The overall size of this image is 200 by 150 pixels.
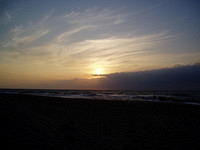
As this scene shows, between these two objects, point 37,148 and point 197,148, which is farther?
point 197,148

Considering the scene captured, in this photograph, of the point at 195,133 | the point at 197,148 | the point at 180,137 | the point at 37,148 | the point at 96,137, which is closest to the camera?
the point at 37,148

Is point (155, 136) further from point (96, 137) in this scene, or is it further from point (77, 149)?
point (77, 149)

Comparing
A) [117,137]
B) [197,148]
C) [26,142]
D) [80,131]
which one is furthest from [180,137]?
[26,142]

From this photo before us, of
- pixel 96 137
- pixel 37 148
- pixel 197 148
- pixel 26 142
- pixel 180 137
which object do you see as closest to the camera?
pixel 37 148

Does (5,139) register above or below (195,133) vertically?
above

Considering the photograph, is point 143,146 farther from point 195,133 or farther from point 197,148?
point 195,133

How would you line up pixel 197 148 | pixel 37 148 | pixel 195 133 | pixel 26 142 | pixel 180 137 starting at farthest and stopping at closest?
1. pixel 195 133
2. pixel 180 137
3. pixel 197 148
4. pixel 26 142
5. pixel 37 148

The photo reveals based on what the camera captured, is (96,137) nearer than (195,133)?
Yes

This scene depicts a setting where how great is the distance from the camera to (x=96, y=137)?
6738mm

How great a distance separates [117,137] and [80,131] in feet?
6.71

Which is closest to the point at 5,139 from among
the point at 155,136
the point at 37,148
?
the point at 37,148

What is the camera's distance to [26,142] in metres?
5.36

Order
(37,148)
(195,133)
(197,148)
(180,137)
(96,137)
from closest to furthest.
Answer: (37,148), (197,148), (96,137), (180,137), (195,133)

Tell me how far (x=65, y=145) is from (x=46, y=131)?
74.6 inches
